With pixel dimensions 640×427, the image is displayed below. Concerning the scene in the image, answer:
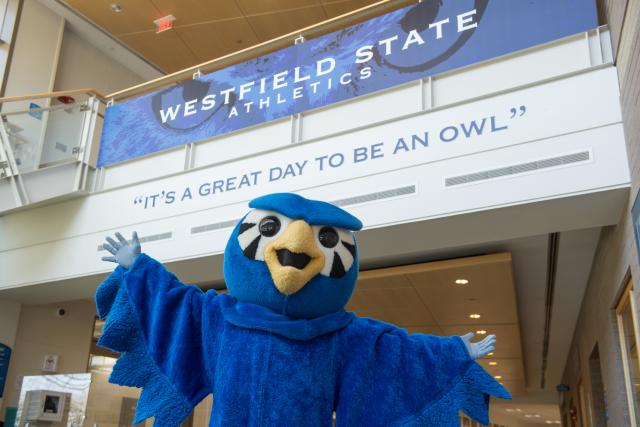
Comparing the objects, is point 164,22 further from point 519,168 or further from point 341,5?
point 519,168

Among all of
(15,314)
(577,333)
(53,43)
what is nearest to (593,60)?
(577,333)

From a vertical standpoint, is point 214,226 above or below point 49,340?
above

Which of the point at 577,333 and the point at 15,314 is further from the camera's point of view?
the point at 577,333

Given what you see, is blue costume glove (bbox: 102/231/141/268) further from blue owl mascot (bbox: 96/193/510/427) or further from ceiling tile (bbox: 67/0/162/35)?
ceiling tile (bbox: 67/0/162/35)

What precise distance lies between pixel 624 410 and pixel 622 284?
982mm

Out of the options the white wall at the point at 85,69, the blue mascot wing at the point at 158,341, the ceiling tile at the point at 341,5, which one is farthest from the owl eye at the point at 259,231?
the white wall at the point at 85,69

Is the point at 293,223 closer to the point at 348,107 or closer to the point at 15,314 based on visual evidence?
the point at 348,107

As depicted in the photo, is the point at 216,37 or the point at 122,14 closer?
the point at 122,14

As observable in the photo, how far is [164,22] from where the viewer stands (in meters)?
9.70

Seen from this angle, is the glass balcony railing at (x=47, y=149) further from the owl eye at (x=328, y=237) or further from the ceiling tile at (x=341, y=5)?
the owl eye at (x=328, y=237)

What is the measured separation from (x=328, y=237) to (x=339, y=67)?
3.58 metres

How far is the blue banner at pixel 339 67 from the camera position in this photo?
4.69m

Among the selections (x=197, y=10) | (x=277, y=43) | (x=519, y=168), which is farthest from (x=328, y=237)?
(x=197, y=10)

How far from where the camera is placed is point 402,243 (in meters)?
5.00
